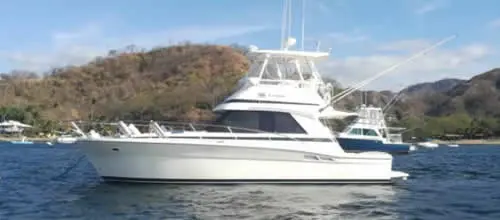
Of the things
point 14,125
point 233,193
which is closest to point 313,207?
point 233,193

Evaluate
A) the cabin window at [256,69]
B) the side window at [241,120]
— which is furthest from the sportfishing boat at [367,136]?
the side window at [241,120]

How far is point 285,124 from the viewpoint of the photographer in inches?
912

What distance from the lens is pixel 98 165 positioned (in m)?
22.5

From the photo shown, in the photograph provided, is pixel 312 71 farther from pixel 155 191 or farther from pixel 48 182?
pixel 48 182

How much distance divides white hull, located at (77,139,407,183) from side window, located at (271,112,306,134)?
117cm

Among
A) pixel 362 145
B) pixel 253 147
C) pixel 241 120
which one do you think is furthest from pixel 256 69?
pixel 362 145

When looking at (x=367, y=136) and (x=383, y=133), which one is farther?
(x=383, y=133)

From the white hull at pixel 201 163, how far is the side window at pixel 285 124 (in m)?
1.17

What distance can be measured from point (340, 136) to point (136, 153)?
3666cm

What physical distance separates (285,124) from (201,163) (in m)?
3.53

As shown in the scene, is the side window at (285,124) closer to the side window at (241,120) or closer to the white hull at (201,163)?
the side window at (241,120)

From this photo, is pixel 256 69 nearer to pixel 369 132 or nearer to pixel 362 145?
pixel 362 145

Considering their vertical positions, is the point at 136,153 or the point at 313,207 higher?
the point at 136,153

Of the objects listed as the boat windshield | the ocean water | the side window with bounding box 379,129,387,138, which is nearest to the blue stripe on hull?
the side window with bounding box 379,129,387,138
